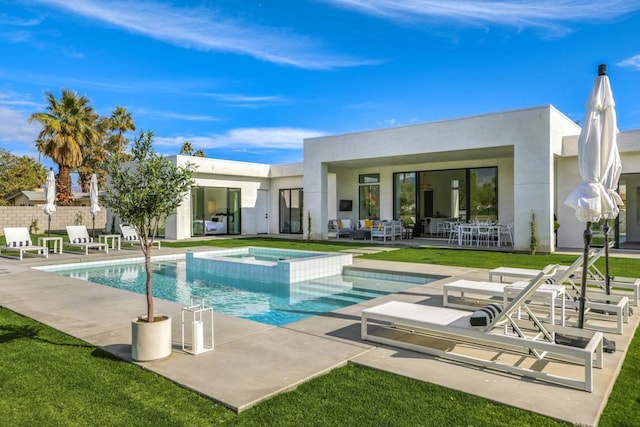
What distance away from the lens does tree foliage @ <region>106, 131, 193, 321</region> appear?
13.0ft

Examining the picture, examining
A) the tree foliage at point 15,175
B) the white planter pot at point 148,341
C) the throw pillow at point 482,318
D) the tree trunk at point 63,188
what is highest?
the tree foliage at point 15,175

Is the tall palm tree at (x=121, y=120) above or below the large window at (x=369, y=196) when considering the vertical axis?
above

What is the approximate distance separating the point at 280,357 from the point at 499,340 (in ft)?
6.75

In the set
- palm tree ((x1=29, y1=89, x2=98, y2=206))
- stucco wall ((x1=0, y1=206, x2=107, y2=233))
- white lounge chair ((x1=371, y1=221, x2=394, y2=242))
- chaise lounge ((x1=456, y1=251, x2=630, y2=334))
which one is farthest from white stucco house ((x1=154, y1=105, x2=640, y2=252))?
palm tree ((x1=29, y1=89, x2=98, y2=206))

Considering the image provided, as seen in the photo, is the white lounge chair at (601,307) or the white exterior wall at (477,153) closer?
the white lounge chair at (601,307)

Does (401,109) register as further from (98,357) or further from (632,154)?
(98,357)

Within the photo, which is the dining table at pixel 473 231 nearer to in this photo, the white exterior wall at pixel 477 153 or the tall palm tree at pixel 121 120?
the white exterior wall at pixel 477 153

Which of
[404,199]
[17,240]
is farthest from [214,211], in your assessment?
[404,199]

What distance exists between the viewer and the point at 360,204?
21.4m

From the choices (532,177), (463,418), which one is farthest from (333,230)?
(463,418)

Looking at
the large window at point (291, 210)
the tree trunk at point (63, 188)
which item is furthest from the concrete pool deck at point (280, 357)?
the tree trunk at point (63, 188)

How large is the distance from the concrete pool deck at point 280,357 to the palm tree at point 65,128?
22.3m

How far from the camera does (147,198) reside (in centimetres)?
397

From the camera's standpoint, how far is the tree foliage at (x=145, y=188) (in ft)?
13.0
